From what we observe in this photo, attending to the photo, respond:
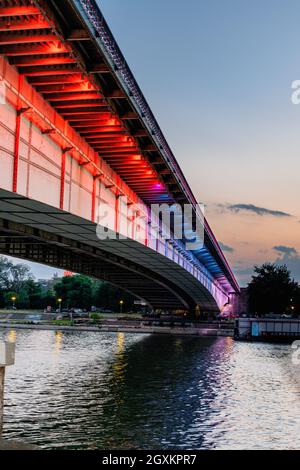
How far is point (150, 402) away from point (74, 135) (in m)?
13.7

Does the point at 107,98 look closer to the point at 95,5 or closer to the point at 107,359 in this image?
the point at 95,5

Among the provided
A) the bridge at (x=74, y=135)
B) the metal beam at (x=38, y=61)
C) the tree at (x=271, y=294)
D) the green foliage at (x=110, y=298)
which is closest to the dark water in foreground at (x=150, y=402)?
the bridge at (x=74, y=135)

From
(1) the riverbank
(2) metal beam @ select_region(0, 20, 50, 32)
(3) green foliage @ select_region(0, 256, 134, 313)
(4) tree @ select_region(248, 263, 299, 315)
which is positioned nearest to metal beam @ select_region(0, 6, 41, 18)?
(2) metal beam @ select_region(0, 20, 50, 32)

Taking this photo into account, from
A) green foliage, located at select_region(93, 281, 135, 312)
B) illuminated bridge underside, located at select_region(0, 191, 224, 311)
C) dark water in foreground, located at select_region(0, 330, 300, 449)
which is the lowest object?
dark water in foreground, located at select_region(0, 330, 300, 449)

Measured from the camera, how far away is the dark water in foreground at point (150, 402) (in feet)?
68.0

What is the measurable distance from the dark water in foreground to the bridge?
8390mm

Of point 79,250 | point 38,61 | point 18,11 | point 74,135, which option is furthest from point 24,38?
point 79,250

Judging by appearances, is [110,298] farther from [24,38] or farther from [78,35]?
[24,38]

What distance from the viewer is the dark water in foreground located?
20734 mm

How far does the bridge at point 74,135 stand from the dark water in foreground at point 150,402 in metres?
8.39

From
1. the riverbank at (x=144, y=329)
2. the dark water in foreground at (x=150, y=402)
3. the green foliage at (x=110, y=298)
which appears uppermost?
the green foliage at (x=110, y=298)

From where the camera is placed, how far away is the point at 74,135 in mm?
22469

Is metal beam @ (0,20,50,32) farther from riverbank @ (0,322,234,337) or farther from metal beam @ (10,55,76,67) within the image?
riverbank @ (0,322,234,337)

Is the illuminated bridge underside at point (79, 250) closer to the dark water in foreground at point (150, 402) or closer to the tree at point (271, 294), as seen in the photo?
the dark water in foreground at point (150, 402)
